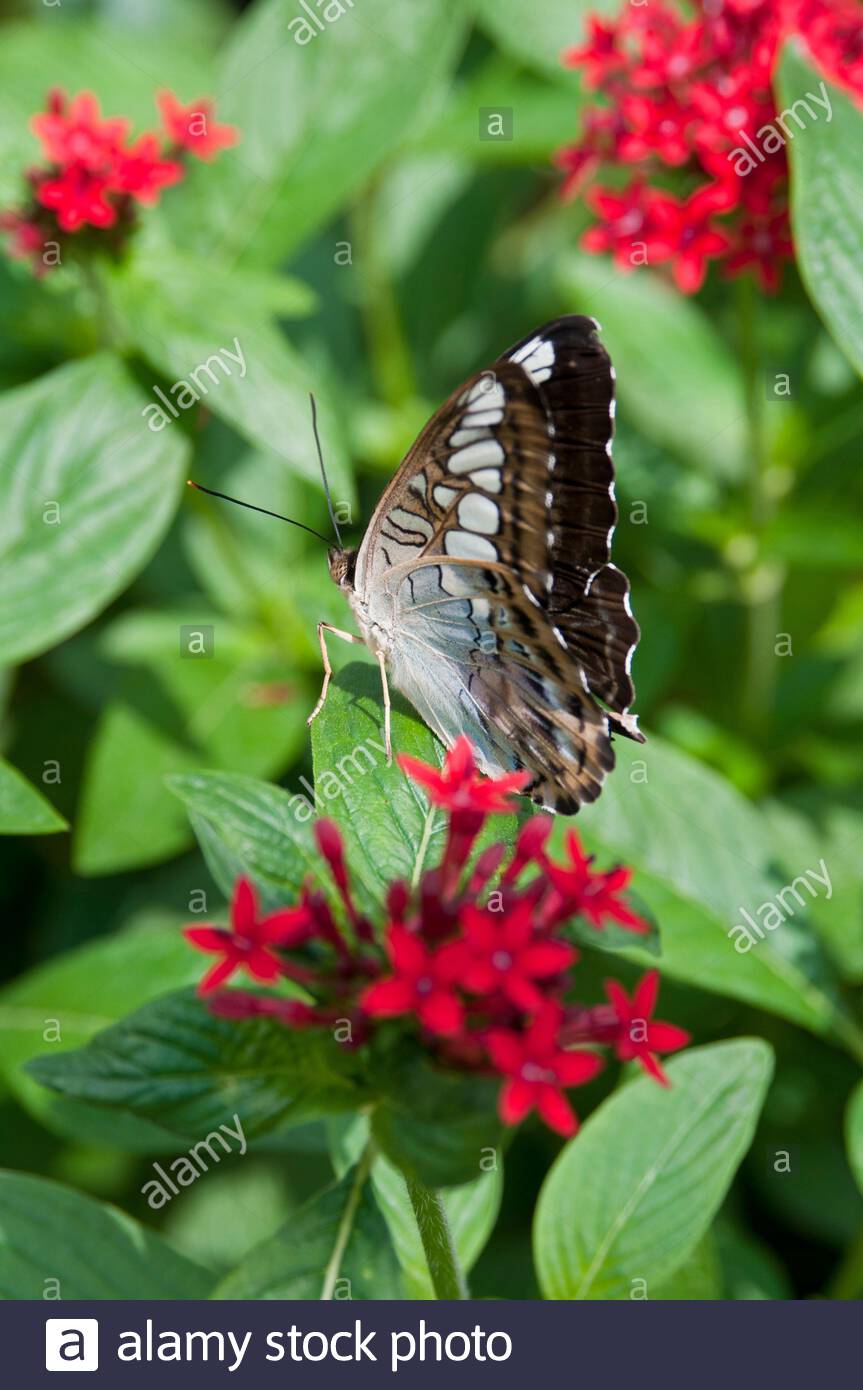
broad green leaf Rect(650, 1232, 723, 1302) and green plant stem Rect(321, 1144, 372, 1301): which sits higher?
green plant stem Rect(321, 1144, 372, 1301)

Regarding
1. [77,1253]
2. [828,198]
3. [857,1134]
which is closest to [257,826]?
[77,1253]

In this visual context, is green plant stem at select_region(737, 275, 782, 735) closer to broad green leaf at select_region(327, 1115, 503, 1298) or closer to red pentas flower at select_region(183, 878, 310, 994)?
broad green leaf at select_region(327, 1115, 503, 1298)

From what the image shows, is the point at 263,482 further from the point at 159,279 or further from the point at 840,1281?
the point at 840,1281

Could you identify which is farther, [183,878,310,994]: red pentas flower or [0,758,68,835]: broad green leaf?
[0,758,68,835]: broad green leaf

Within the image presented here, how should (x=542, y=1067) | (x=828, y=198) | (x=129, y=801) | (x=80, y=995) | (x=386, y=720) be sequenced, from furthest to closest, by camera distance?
(x=129, y=801) < (x=80, y=995) < (x=828, y=198) < (x=386, y=720) < (x=542, y=1067)

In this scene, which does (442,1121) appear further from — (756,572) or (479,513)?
(756,572)

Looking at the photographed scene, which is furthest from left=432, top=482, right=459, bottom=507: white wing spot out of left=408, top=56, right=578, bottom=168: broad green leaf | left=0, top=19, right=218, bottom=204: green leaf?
left=0, top=19, right=218, bottom=204: green leaf
